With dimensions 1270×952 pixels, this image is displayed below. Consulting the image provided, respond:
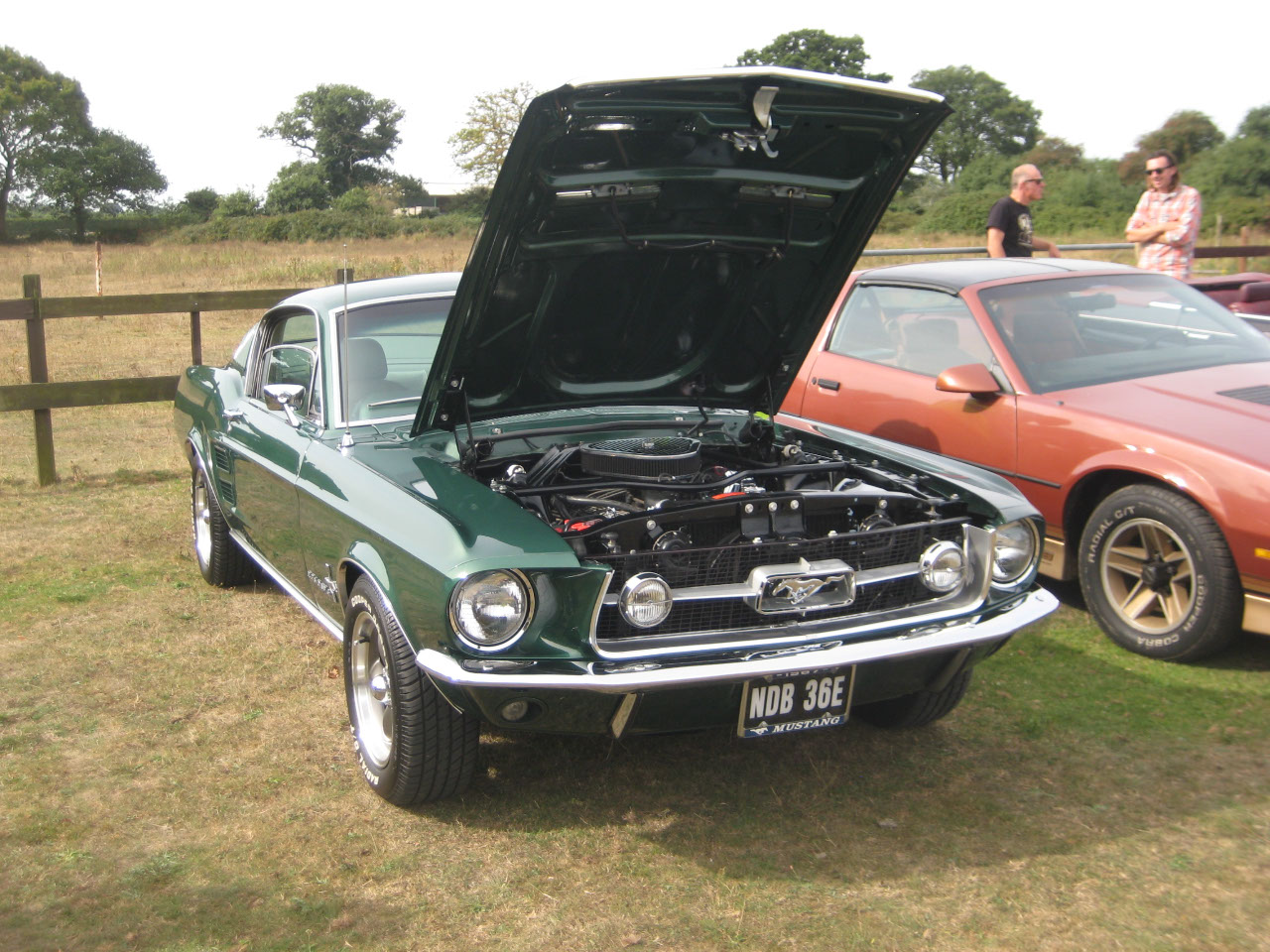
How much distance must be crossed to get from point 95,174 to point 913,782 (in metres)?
69.8

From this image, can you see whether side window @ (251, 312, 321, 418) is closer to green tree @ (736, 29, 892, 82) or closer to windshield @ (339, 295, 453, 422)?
windshield @ (339, 295, 453, 422)

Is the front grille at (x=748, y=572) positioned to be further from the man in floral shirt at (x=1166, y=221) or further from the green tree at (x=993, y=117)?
the green tree at (x=993, y=117)

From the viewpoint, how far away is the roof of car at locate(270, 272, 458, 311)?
4.59m

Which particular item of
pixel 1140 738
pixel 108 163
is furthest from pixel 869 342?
pixel 108 163

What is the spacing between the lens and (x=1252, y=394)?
478 centimetres

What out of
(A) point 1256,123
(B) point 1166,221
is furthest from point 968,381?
(A) point 1256,123

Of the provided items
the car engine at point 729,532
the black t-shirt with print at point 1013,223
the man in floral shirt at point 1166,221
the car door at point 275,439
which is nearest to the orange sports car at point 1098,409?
the car engine at point 729,532

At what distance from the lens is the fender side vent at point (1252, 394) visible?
4711 mm

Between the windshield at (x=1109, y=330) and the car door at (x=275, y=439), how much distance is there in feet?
10.7

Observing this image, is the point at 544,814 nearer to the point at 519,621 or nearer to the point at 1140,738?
the point at 519,621

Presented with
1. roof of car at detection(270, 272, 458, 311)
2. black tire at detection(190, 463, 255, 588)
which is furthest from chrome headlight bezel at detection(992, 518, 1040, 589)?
black tire at detection(190, 463, 255, 588)

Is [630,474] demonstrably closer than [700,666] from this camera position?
No

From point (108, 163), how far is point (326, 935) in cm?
6950

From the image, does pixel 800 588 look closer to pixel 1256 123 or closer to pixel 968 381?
pixel 968 381
